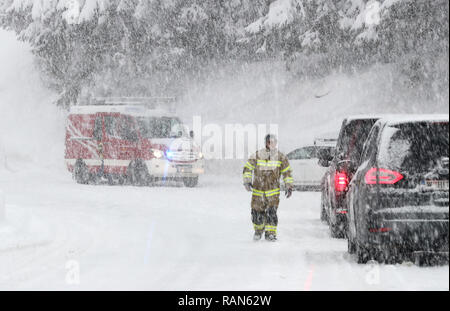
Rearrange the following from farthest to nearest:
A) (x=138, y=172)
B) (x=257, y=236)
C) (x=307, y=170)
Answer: (x=138, y=172) → (x=307, y=170) → (x=257, y=236)

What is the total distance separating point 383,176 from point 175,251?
3.75 metres

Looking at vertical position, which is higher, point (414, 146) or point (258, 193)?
point (414, 146)

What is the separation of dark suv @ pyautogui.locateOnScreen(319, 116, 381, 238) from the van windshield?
13504mm

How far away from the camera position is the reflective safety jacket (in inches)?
519

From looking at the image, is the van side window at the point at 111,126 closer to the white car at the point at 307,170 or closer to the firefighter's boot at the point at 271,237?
A: the white car at the point at 307,170

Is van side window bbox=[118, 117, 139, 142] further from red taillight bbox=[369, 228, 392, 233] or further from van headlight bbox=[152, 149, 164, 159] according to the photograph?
red taillight bbox=[369, 228, 392, 233]

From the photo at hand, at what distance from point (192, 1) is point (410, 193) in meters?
Result: 26.4

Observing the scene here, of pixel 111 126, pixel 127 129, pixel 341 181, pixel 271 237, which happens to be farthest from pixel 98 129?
pixel 341 181

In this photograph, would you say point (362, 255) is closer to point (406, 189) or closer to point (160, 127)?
point (406, 189)

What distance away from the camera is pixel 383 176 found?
380 inches

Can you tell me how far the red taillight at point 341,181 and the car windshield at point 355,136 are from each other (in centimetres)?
30

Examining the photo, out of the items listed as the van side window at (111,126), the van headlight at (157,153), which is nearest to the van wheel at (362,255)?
the van headlight at (157,153)

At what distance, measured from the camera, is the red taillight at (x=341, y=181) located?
43.3ft

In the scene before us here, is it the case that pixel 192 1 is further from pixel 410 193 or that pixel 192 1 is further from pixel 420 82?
pixel 410 193
